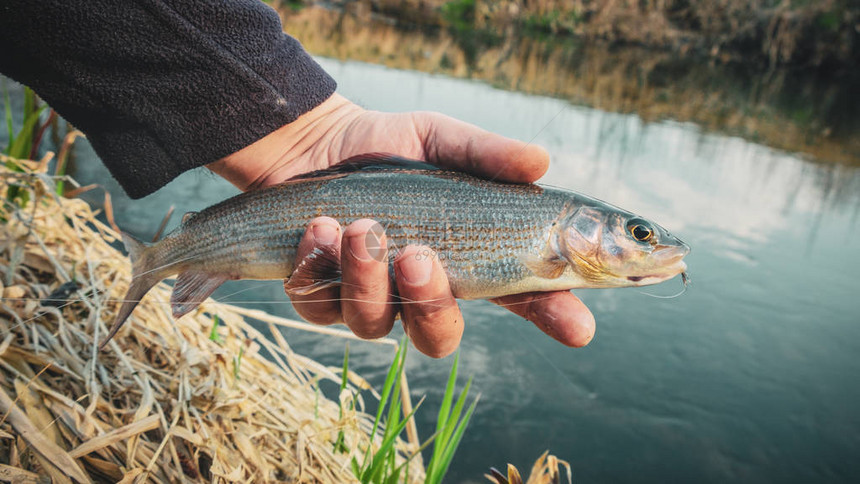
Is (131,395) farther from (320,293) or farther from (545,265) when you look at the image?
(545,265)

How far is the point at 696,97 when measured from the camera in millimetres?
19281

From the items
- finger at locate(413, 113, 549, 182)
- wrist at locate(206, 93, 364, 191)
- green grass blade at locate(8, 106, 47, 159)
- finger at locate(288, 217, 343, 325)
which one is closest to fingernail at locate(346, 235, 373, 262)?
finger at locate(288, 217, 343, 325)

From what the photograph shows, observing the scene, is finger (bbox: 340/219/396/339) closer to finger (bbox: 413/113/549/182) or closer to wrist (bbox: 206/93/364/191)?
finger (bbox: 413/113/549/182)

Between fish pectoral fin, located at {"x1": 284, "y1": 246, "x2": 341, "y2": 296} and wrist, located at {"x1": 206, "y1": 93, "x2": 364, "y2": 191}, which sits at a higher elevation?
wrist, located at {"x1": 206, "y1": 93, "x2": 364, "y2": 191}

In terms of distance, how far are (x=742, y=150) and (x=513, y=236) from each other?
493 inches

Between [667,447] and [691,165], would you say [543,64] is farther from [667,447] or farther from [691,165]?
[667,447]

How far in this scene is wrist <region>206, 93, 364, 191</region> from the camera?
3.39 m

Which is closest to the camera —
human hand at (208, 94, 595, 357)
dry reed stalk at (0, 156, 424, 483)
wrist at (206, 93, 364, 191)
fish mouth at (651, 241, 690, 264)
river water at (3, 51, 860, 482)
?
dry reed stalk at (0, 156, 424, 483)

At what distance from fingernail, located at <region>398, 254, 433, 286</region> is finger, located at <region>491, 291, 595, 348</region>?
24.8 inches

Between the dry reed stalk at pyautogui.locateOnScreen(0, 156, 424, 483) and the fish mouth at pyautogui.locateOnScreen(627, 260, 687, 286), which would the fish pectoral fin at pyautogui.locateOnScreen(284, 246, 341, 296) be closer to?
the dry reed stalk at pyautogui.locateOnScreen(0, 156, 424, 483)

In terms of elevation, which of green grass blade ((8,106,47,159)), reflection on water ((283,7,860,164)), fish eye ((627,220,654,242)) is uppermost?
fish eye ((627,220,654,242))

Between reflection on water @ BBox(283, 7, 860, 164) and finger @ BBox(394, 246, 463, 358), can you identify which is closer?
finger @ BBox(394, 246, 463, 358)

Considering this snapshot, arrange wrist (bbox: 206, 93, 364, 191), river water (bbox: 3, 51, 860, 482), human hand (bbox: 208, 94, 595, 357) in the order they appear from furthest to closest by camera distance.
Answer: river water (bbox: 3, 51, 860, 482) < wrist (bbox: 206, 93, 364, 191) < human hand (bbox: 208, 94, 595, 357)

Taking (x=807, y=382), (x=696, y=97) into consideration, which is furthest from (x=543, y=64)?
(x=807, y=382)
